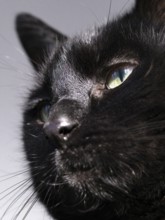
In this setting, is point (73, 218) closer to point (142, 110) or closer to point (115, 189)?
point (115, 189)

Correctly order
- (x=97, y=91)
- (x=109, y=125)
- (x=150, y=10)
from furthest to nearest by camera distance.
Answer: (x=150, y=10), (x=97, y=91), (x=109, y=125)

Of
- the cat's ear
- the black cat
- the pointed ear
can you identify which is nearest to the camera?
the black cat

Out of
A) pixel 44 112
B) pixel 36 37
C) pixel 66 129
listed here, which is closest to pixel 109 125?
pixel 66 129

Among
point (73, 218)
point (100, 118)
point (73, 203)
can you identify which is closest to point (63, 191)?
point (73, 203)

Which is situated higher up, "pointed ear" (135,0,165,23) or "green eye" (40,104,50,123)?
"pointed ear" (135,0,165,23)

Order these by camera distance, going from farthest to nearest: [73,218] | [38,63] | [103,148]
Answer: [38,63] → [73,218] → [103,148]

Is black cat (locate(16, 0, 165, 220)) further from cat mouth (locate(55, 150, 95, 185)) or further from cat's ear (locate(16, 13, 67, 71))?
cat's ear (locate(16, 13, 67, 71))

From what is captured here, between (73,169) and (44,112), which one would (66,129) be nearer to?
(73,169)

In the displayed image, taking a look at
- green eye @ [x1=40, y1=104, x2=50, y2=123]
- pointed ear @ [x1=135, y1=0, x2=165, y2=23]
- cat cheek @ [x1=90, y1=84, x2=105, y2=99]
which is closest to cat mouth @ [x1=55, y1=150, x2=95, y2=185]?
cat cheek @ [x1=90, y1=84, x2=105, y2=99]
